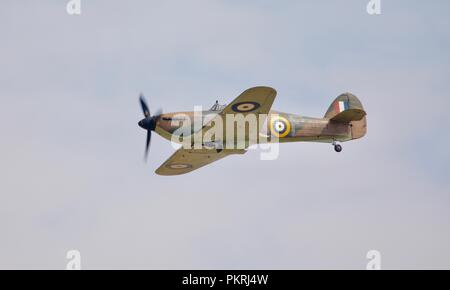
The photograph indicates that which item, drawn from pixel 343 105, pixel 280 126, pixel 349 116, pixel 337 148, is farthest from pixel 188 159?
pixel 343 105

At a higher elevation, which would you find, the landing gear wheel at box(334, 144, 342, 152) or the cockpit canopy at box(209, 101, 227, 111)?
the cockpit canopy at box(209, 101, 227, 111)

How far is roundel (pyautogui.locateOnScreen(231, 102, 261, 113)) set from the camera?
24.5 m

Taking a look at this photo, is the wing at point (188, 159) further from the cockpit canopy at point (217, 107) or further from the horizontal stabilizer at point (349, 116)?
the horizontal stabilizer at point (349, 116)

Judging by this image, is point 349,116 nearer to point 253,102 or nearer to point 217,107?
point 253,102

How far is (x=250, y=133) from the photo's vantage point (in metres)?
25.9

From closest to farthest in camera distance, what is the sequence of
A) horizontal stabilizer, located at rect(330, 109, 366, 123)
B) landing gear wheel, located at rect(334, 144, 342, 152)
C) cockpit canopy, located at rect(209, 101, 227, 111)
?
cockpit canopy, located at rect(209, 101, 227, 111)
horizontal stabilizer, located at rect(330, 109, 366, 123)
landing gear wheel, located at rect(334, 144, 342, 152)

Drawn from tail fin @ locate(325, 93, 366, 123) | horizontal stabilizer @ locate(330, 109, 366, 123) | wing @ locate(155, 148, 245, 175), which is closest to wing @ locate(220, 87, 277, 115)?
wing @ locate(155, 148, 245, 175)

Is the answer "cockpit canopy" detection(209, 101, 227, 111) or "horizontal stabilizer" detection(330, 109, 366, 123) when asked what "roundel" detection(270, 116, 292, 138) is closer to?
"cockpit canopy" detection(209, 101, 227, 111)

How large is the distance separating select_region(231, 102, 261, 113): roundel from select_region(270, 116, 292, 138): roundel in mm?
2053

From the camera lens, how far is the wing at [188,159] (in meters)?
26.9
